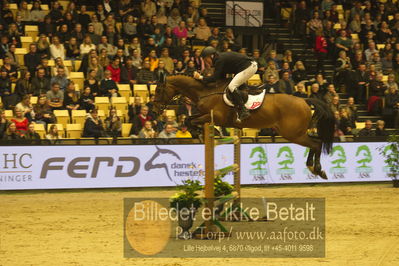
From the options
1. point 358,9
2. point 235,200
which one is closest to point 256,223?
point 235,200

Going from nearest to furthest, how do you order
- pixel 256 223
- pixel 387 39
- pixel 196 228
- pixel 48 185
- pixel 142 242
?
pixel 142 242
pixel 196 228
pixel 256 223
pixel 48 185
pixel 387 39

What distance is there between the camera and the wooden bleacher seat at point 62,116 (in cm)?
1686

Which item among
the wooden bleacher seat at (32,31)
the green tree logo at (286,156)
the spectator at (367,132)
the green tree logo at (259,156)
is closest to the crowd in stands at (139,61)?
the wooden bleacher seat at (32,31)

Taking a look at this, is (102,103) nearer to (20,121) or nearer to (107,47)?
(107,47)

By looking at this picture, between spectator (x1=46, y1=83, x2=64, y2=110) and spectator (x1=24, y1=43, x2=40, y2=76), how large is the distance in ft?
3.59

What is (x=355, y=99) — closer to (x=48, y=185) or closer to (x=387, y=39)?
(x=387, y=39)

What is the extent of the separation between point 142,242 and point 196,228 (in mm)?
1305

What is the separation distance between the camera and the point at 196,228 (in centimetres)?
1120

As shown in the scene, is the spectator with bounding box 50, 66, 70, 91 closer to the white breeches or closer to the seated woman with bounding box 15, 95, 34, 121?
the seated woman with bounding box 15, 95, 34, 121

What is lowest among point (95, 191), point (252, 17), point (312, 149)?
point (95, 191)

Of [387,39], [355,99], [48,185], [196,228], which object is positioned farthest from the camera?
[387,39]

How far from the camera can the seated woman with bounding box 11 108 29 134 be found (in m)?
15.7

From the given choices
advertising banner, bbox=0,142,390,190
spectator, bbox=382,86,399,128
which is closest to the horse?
advertising banner, bbox=0,142,390,190

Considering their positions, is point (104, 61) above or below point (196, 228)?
above
